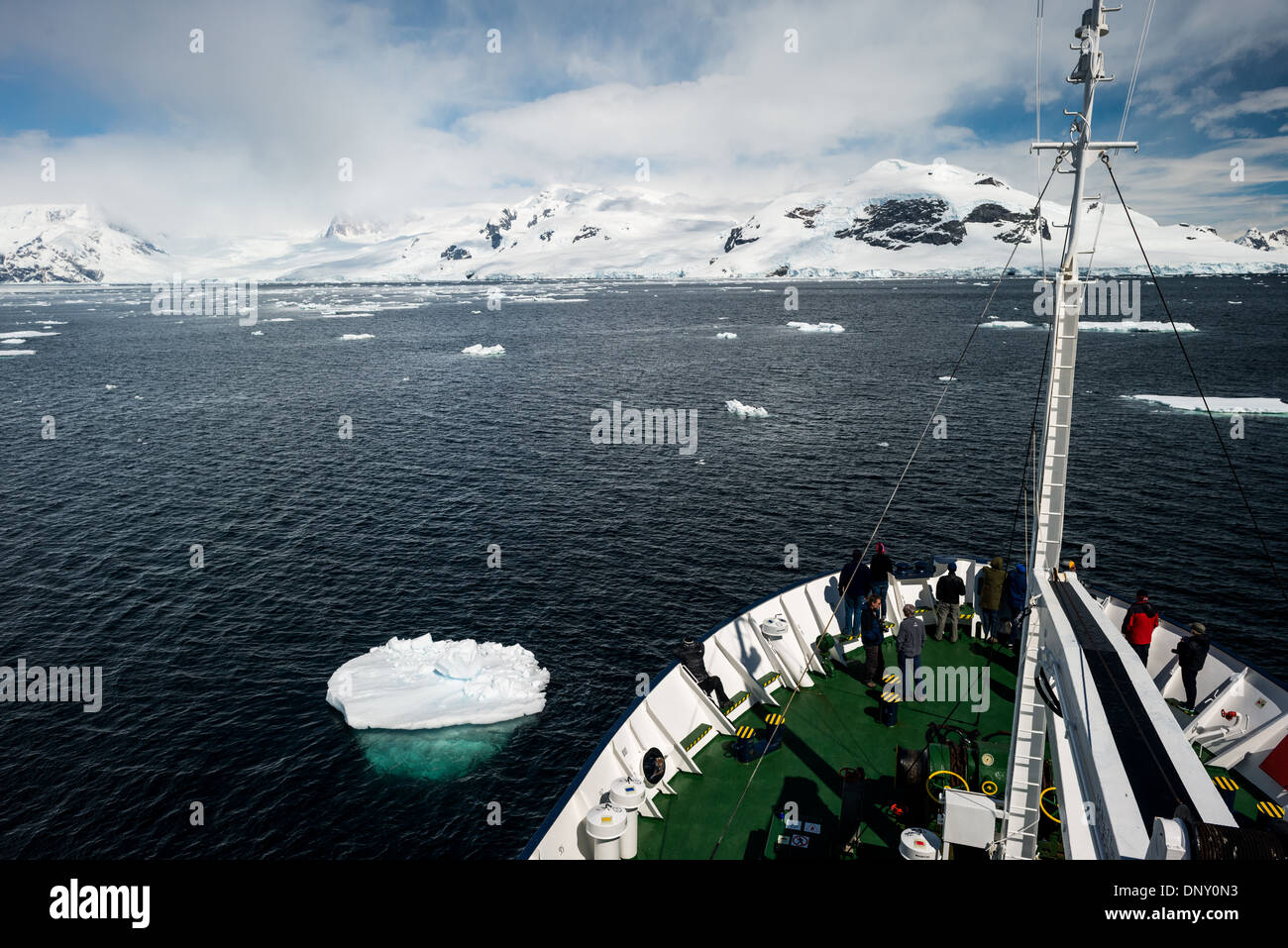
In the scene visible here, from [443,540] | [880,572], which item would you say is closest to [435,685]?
[443,540]

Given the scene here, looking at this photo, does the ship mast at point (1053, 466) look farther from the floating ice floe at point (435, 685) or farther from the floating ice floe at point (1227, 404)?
the floating ice floe at point (1227, 404)

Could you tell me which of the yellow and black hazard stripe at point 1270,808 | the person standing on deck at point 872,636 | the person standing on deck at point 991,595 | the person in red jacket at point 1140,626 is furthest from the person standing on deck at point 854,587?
the yellow and black hazard stripe at point 1270,808

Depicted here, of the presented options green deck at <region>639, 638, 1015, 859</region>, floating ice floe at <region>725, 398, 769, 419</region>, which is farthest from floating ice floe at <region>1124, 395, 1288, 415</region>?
green deck at <region>639, 638, 1015, 859</region>

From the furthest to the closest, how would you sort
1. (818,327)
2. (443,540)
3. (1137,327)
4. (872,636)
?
(818,327) < (1137,327) < (443,540) < (872,636)

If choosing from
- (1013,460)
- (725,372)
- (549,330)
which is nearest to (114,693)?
(1013,460)

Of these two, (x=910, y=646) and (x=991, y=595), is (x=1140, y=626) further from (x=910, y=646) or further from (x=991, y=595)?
(x=910, y=646)

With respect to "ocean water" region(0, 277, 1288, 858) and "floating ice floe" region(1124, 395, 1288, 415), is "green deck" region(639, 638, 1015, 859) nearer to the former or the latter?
"ocean water" region(0, 277, 1288, 858)
